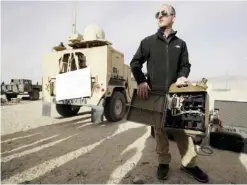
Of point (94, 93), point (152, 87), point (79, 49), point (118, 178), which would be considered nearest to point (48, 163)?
point (118, 178)

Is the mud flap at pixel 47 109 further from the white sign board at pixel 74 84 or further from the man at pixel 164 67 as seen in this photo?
the man at pixel 164 67

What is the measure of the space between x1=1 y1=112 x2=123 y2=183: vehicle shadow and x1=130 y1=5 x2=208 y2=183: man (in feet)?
6.05

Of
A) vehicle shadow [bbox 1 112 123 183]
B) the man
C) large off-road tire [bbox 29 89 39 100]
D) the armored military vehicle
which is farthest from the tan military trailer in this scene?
large off-road tire [bbox 29 89 39 100]

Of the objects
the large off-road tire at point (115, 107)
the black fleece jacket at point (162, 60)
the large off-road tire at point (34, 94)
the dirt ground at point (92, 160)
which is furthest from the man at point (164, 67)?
the large off-road tire at point (34, 94)

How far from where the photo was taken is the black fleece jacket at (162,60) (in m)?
2.56

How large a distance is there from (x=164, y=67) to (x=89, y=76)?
374 cm

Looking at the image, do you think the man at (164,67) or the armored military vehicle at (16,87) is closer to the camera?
the man at (164,67)

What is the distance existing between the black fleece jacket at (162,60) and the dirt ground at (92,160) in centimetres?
123

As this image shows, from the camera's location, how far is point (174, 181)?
2602mm

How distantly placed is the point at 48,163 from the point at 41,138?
158 centimetres

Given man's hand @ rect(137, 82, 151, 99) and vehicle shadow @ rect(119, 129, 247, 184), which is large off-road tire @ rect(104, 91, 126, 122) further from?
man's hand @ rect(137, 82, 151, 99)

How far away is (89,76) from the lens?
237 inches

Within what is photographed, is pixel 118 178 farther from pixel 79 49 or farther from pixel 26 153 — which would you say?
pixel 79 49

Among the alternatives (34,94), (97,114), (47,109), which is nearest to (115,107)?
(97,114)
